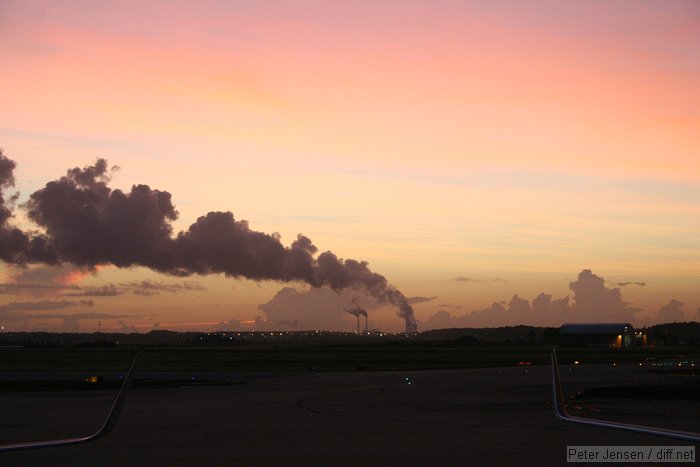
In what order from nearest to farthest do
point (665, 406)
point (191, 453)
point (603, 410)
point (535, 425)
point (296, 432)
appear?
point (191, 453), point (296, 432), point (535, 425), point (603, 410), point (665, 406)

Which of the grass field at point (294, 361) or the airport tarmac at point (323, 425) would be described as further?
the grass field at point (294, 361)

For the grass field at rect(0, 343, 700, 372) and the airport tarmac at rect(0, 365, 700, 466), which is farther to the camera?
the grass field at rect(0, 343, 700, 372)

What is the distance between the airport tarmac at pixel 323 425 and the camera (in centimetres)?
2356

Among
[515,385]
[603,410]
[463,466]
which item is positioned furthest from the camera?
[515,385]

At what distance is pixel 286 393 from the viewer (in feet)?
162

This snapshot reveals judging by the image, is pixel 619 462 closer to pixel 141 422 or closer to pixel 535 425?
pixel 535 425

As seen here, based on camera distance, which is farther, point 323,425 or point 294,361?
point 294,361

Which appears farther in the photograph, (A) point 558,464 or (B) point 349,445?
(B) point 349,445

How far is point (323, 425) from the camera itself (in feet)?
103

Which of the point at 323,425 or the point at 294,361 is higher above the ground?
the point at 323,425

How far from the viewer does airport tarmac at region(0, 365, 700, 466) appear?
2356 cm

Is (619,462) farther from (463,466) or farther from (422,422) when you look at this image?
(422,422)

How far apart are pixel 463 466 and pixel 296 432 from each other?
360 inches

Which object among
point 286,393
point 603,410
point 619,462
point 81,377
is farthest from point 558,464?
point 81,377
